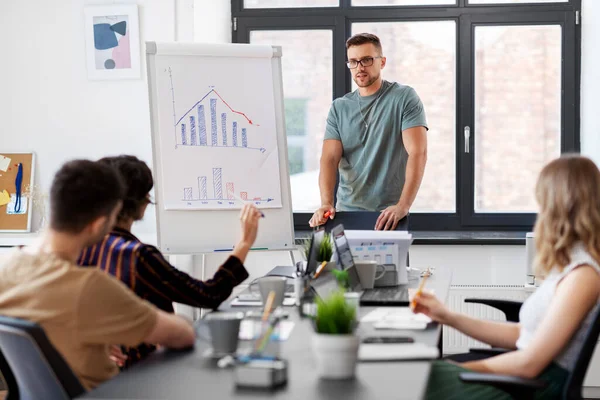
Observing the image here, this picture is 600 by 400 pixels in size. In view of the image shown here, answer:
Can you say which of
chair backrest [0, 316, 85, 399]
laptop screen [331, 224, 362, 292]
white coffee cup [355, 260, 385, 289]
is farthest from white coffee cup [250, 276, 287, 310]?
chair backrest [0, 316, 85, 399]

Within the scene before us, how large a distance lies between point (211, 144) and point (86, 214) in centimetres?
181

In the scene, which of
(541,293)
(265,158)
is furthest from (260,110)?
(541,293)

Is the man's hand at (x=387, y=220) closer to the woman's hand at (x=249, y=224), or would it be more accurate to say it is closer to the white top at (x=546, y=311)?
the woman's hand at (x=249, y=224)

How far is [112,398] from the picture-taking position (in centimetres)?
149

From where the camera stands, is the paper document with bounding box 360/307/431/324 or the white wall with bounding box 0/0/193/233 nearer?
the paper document with bounding box 360/307/431/324

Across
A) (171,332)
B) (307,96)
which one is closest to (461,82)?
(307,96)

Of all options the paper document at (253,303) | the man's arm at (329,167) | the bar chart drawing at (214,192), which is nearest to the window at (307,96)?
the man's arm at (329,167)

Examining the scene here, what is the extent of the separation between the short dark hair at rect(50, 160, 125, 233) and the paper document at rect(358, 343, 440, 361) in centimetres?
66

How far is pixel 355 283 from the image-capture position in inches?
107

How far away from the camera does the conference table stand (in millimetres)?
1499

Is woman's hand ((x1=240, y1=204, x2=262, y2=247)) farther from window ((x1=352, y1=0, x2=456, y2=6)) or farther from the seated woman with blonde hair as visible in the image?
window ((x1=352, y1=0, x2=456, y2=6))

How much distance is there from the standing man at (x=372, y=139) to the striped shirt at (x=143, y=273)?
165cm

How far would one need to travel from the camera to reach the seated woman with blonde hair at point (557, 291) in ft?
6.13

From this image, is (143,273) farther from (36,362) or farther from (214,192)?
(214,192)
